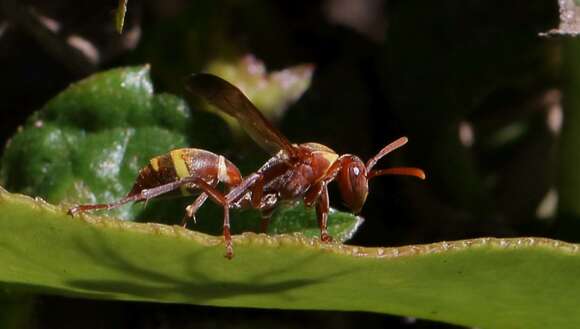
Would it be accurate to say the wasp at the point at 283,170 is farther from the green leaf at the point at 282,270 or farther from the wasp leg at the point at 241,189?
the green leaf at the point at 282,270

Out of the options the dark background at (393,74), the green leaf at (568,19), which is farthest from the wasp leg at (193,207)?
the green leaf at (568,19)

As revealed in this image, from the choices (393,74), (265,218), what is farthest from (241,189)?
(393,74)

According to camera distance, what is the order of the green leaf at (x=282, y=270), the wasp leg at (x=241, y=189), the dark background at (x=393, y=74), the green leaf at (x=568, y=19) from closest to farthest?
1. the green leaf at (x=282, y=270)
2. the green leaf at (x=568, y=19)
3. the wasp leg at (x=241, y=189)
4. the dark background at (x=393, y=74)

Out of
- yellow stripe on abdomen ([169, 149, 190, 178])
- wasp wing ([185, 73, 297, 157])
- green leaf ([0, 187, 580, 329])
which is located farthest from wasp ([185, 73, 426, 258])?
green leaf ([0, 187, 580, 329])

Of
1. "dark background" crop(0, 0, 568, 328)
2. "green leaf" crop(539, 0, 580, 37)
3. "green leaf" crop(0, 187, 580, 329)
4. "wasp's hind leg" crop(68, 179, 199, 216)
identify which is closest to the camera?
"green leaf" crop(0, 187, 580, 329)

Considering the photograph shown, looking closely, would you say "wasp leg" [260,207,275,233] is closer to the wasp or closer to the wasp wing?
the wasp

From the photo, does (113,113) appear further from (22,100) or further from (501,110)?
(501,110)

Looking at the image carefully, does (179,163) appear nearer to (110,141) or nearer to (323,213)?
(110,141)

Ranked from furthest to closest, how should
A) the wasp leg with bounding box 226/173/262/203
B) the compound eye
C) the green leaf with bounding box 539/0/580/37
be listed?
the compound eye
the wasp leg with bounding box 226/173/262/203
the green leaf with bounding box 539/0/580/37

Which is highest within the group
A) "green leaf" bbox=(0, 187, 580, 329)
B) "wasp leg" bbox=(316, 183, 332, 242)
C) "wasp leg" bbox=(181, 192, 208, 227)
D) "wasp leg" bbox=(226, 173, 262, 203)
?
"wasp leg" bbox=(226, 173, 262, 203)
